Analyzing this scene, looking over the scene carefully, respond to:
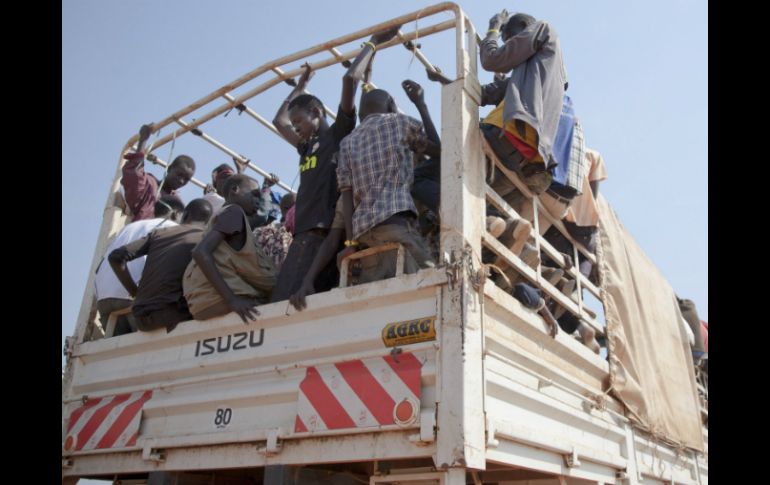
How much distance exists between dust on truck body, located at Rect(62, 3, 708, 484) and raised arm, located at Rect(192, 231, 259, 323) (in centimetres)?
6

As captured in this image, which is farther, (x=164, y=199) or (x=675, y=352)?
(x=164, y=199)

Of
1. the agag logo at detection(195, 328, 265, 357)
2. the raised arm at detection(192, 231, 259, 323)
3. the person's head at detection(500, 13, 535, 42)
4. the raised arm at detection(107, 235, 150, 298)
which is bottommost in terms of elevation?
the agag logo at detection(195, 328, 265, 357)

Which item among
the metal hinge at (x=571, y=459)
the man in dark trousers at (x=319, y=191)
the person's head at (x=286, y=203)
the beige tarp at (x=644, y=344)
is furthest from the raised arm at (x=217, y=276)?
the beige tarp at (x=644, y=344)

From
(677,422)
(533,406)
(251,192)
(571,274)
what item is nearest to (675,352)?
(677,422)

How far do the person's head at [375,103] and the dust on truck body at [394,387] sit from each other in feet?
0.93

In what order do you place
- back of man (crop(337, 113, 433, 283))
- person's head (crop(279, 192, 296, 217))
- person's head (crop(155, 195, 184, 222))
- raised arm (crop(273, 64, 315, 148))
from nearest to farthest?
1. back of man (crop(337, 113, 433, 283))
2. raised arm (crop(273, 64, 315, 148))
3. person's head (crop(155, 195, 184, 222))
4. person's head (crop(279, 192, 296, 217))

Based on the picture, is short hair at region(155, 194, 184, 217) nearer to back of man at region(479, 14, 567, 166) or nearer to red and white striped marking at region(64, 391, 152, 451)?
red and white striped marking at region(64, 391, 152, 451)

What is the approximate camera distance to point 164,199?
15.7 ft

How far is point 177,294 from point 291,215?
1.02 m

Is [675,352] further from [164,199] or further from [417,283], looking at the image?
[164,199]

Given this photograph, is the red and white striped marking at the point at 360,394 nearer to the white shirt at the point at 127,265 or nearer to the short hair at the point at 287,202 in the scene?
the white shirt at the point at 127,265

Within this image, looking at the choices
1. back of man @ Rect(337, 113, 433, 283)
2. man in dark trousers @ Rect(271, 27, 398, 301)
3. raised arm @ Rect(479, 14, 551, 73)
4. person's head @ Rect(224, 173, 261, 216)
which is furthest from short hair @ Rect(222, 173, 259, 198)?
raised arm @ Rect(479, 14, 551, 73)

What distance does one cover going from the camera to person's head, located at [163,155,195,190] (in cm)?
514

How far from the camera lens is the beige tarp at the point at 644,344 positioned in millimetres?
3635
